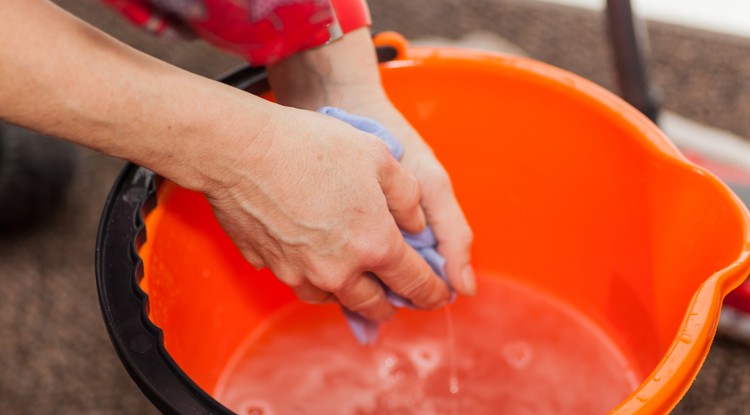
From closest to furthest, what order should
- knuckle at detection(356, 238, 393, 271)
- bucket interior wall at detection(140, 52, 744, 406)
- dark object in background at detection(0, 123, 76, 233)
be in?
knuckle at detection(356, 238, 393, 271)
bucket interior wall at detection(140, 52, 744, 406)
dark object in background at detection(0, 123, 76, 233)

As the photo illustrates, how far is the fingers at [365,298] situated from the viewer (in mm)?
602

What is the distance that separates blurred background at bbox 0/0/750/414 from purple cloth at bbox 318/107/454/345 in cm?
36

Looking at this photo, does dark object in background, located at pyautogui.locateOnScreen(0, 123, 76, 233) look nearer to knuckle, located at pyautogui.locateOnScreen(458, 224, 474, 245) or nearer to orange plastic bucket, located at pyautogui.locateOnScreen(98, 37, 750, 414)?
orange plastic bucket, located at pyautogui.locateOnScreen(98, 37, 750, 414)

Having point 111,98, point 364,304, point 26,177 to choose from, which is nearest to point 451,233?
point 364,304

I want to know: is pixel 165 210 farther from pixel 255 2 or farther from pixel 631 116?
pixel 631 116

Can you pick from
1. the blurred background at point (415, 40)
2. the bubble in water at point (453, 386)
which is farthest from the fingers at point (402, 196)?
the blurred background at point (415, 40)

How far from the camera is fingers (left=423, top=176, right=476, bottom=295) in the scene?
2.26 feet

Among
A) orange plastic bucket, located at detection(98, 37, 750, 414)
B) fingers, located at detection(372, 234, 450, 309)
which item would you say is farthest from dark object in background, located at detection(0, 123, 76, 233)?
fingers, located at detection(372, 234, 450, 309)

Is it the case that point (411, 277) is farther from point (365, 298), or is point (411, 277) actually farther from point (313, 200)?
point (313, 200)

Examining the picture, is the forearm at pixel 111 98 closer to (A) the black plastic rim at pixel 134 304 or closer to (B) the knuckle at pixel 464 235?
(A) the black plastic rim at pixel 134 304

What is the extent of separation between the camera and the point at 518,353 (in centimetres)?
84

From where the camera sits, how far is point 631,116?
696 millimetres

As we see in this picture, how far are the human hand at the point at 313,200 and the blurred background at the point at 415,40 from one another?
48 centimetres

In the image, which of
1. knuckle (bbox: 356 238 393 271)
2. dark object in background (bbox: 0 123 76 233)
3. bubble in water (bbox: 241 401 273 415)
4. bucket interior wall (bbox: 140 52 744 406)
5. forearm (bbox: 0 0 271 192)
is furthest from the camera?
dark object in background (bbox: 0 123 76 233)
